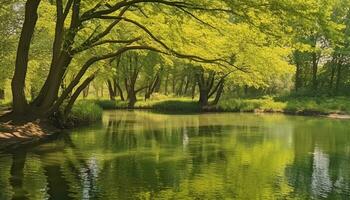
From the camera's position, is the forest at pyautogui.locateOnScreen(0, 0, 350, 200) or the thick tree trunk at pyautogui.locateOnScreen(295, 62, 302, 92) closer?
the forest at pyautogui.locateOnScreen(0, 0, 350, 200)

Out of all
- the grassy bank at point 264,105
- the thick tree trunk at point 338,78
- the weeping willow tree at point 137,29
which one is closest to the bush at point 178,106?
the grassy bank at point 264,105

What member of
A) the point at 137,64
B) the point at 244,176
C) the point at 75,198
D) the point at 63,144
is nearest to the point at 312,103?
the point at 137,64

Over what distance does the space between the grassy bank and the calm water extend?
25.2 m

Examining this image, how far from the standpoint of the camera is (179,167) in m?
18.6

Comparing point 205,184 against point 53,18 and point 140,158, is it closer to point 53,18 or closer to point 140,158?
point 140,158

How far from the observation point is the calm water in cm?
1441

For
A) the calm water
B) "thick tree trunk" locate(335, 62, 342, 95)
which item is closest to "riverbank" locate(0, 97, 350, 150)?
"thick tree trunk" locate(335, 62, 342, 95)

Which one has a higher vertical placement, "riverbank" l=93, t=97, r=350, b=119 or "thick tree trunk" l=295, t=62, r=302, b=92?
"thick tree trunk" l=295, t=62, r=302, b=92

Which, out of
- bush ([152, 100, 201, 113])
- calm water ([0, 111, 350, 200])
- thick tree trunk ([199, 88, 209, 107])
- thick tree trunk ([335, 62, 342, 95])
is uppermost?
thick tree trunk ([335, 62, 342, 95])

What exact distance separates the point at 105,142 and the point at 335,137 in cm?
1391

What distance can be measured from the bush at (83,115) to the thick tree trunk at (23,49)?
25.8 ft

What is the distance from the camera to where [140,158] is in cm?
2100

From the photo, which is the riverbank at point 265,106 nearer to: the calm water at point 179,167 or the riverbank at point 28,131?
the calm water at point 179,167

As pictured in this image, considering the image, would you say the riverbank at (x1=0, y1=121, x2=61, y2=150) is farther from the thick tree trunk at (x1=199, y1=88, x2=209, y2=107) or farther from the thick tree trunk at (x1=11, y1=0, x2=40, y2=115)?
the thick tree trunk at (x1=199, y1=88, x2=209, y2=107)
